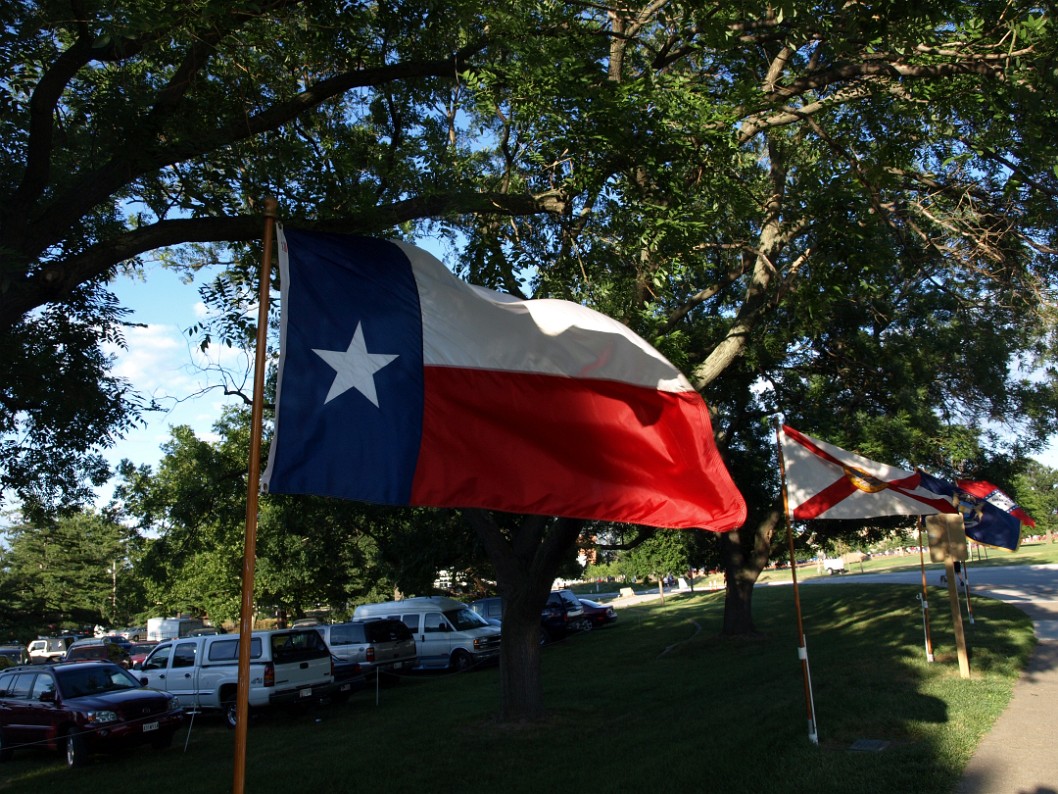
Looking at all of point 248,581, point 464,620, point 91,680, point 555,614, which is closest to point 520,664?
point 91,680

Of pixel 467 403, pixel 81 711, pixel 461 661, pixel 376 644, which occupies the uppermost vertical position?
pixel 467 403

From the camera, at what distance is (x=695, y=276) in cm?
1761

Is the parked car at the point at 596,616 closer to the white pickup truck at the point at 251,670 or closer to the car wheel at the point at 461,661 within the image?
the car wheel at the point at 461,661

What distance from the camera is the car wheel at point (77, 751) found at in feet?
43.3

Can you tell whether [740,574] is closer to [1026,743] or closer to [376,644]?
[376,644]

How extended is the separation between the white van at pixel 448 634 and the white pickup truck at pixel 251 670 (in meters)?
7.73

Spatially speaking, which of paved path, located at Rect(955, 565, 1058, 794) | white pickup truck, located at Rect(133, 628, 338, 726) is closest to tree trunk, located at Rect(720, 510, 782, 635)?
paved path, located at Rect(955, 565, 1058, 794)

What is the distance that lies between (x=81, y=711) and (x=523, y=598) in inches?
293

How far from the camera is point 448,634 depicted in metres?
25.6

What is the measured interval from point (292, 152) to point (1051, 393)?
1860 cm

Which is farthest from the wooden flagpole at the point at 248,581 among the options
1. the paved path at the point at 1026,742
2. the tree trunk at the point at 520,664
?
the tree trunk at the point at 520,664

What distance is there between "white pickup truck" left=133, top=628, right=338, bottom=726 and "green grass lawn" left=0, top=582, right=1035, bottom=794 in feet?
1.92

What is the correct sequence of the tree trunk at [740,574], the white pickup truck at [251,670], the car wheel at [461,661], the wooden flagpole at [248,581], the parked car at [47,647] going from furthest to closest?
the parked car at [47,647] → the car wheel at [461,661] → the tree trunk at [740,574] → the white pickup truck at [251,670] → the wooden flagpole at [248,581]

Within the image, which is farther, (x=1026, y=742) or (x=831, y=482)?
(x=831, y=482)
